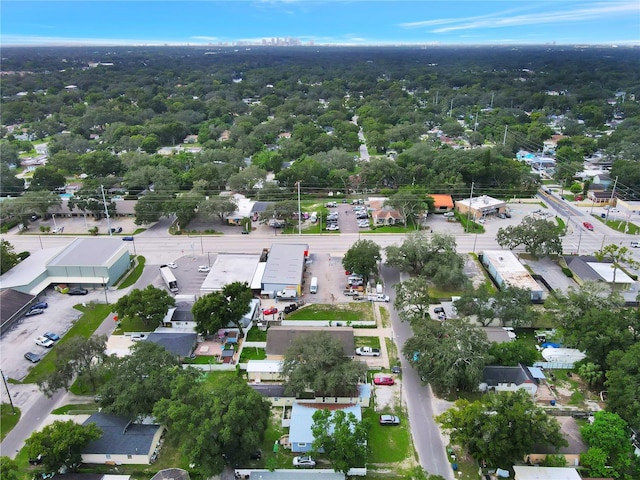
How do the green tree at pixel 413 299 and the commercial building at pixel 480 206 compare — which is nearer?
the green tree at pixel 413 299

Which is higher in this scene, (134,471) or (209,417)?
(209,417)

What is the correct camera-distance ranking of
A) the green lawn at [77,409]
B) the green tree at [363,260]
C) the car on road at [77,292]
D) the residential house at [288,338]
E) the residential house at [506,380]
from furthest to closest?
the car on road at [77,292], the green tree at [363,260], the residential house at [288,338], the residential house at [506,380], the green lawn at [77,409]

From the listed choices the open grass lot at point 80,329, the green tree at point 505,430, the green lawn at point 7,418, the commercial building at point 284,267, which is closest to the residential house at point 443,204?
the commercial building at point 284,267

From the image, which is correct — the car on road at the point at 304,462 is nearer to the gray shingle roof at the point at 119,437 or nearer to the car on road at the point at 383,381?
the car on road at the point at 383,381

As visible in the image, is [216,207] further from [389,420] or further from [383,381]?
[389,420]

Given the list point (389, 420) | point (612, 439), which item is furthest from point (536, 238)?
point (389, 420)

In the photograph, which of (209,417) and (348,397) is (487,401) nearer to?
(348,397)

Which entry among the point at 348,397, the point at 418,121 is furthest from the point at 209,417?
the point at 418,121
